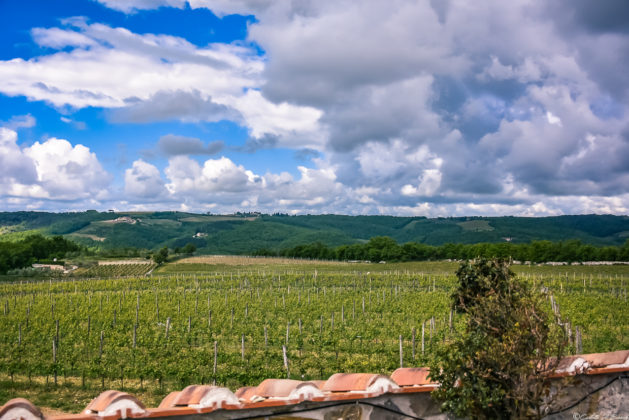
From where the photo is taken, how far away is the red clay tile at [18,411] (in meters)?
4.71

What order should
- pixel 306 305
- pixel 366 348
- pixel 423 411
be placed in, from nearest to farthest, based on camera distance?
pixel 423 411 → pixel 366 348 → pixel 306 305

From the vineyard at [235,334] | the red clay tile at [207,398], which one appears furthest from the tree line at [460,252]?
the red clay tile at [207,398]

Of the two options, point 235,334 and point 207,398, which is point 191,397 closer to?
point 207,398

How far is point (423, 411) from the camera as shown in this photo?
671cm

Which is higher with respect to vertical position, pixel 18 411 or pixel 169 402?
pixel 18 411

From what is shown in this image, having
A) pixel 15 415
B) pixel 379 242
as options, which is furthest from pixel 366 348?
pixel 379 242

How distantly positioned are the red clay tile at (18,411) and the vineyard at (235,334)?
8.10 metres

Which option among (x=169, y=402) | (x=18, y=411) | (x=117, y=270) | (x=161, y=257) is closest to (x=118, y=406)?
(x=169, y=402)

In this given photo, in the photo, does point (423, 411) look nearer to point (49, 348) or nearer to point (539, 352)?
point (539, 352)

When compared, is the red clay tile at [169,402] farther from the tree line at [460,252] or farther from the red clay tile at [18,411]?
the tree line at [460,252]

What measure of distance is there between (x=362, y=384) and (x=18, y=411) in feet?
12.6

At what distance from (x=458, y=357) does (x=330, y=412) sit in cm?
211

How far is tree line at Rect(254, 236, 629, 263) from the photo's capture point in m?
98.3

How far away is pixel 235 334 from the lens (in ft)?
91.0
